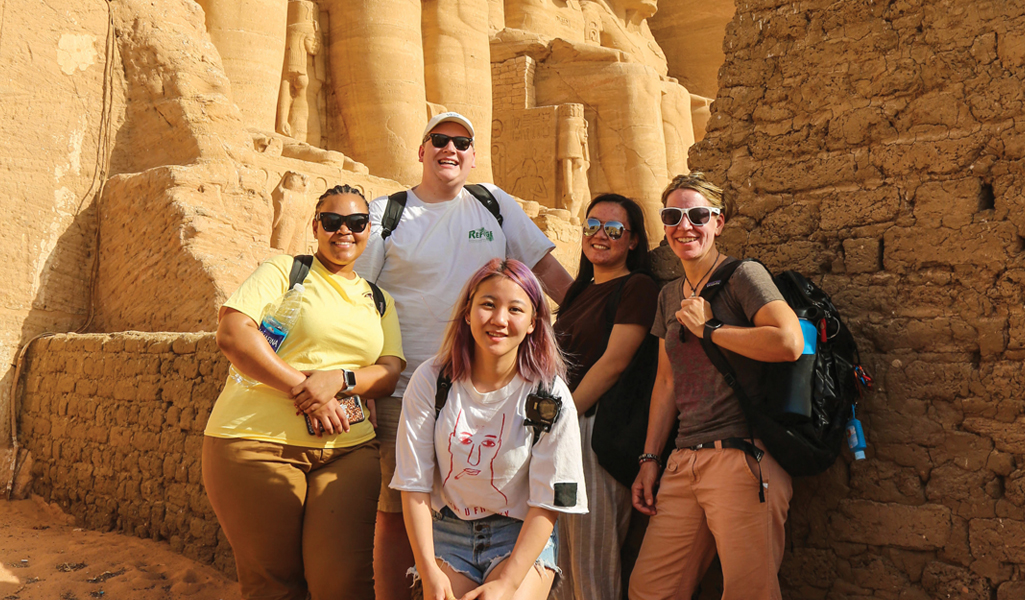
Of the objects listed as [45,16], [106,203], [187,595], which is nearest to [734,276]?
[187,595]

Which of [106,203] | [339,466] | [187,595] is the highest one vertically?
[106,203]

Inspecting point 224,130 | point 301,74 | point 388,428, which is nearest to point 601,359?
point 388,428

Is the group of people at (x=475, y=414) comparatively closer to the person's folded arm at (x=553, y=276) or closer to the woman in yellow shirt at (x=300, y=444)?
the woman in yellow shirt at (x=300, y=444)

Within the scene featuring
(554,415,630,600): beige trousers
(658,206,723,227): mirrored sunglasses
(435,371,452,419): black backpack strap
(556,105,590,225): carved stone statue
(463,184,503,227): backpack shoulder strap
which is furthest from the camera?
(556,105,590,225): carved stone statue

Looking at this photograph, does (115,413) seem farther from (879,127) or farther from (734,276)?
(879,127)

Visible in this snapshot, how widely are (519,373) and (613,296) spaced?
0.76m

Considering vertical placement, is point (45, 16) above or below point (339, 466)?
above

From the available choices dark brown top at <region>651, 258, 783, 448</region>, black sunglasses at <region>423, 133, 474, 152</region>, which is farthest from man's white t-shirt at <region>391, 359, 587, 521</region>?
black sunglasses at <region>423, 133, 474, 152</region>

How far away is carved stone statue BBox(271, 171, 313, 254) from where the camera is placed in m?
10.0

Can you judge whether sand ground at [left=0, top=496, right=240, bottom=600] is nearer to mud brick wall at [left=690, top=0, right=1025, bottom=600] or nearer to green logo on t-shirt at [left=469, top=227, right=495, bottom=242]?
green logo on t-shirt at [left=469, top=227, right=495, bottom=242]

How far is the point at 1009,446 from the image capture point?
2.92m

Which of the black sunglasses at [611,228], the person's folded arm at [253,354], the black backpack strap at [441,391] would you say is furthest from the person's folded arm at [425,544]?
the black sunglasses at [611,228]

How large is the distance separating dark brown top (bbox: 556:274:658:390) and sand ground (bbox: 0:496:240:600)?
2840 mm

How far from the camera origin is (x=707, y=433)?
283 cm
